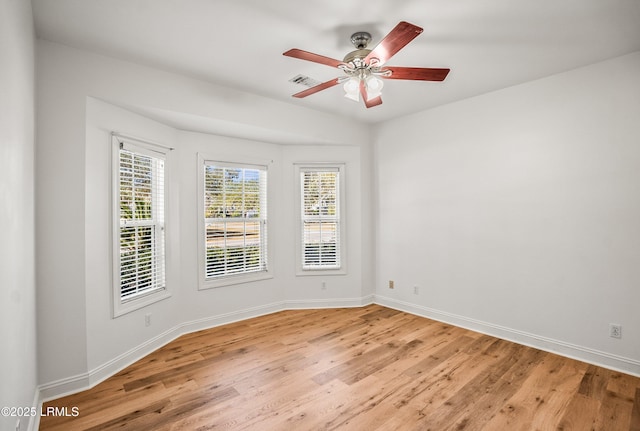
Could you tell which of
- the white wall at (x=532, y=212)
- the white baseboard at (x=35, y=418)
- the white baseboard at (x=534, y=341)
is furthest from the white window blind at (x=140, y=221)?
the white baseboard at (x=534, y=341)

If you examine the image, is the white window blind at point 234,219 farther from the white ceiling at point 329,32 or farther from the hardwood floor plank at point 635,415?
the hardwood floor plank at point 635,415

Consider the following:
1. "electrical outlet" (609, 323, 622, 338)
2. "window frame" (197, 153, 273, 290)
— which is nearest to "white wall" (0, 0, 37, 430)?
"window frame" (197, 153, 273, 290)

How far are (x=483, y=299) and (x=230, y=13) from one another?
12.7ft

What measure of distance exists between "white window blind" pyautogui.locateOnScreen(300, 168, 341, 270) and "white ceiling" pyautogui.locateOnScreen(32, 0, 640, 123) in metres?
1.75

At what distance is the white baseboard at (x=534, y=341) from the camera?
290 centimetres

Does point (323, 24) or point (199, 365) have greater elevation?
point (323, 24)

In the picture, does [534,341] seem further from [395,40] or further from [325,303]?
[395,40]

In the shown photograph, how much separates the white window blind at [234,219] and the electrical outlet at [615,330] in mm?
3823

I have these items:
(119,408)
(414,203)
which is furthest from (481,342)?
(119,408)

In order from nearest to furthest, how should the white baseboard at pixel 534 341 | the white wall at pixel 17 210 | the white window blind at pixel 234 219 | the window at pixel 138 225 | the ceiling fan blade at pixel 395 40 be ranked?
the white wall at pixel 17 210
the ceiling fan blade at pixel 395 40
the white baseboard at pixel 534 341
the window at pixel 138 225
the white window blind at pixel 234 219

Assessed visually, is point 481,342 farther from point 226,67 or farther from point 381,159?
point 226,67

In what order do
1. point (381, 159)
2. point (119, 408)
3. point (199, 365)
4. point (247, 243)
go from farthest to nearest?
point (381, 159) → point (247, 243) → point (199, 365) → point (119, 408)

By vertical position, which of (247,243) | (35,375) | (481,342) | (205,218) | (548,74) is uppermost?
(548,74)

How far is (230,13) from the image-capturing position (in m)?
2.23
